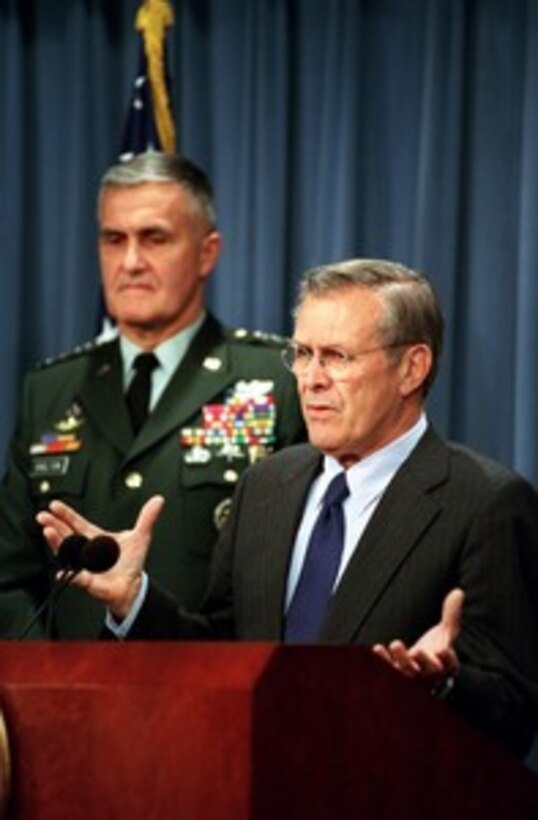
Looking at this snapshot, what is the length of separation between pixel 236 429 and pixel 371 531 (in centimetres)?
101

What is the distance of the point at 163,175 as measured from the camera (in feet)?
13.4

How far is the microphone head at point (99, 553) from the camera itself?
101 inches

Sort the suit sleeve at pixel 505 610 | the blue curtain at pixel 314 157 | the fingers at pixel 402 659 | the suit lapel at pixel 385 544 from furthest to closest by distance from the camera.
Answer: the blue curtain at pixel 314 157 → the suit lapel at pixel 385 544 → the suit sleeve at pixel 505 610 → the fingers at pixel 402 659

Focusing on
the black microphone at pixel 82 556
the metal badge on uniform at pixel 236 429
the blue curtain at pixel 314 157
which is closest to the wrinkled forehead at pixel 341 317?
the black microphone at pixel 82 556

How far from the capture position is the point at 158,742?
213 centimetres

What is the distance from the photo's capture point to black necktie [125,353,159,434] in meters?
4.05

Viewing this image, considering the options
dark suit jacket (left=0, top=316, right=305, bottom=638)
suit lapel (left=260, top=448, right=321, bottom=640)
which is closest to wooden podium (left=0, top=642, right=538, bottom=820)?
suit lapel (left=260, top=448, right=321, bottom=640)

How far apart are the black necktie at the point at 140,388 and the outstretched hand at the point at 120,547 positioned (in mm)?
1129

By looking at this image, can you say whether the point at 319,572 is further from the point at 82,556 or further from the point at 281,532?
the point at 82,556

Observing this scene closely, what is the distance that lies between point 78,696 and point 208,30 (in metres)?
3.06

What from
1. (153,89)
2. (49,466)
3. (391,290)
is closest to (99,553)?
(391,290)

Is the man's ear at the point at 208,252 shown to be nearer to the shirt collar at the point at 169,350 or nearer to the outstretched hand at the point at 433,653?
the shirt collar at the point at 169,350

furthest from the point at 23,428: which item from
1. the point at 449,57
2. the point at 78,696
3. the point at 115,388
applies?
the point at 78,696

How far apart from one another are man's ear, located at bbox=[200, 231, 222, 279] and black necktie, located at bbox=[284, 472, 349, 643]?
1085 millimetres
